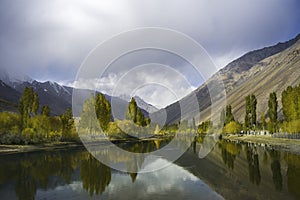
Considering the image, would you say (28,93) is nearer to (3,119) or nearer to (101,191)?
(3,119)

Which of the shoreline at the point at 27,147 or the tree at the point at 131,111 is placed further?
the tree at the point at 131,111

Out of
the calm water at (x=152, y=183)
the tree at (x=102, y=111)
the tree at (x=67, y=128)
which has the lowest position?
the calm water at (x=152, y=183)

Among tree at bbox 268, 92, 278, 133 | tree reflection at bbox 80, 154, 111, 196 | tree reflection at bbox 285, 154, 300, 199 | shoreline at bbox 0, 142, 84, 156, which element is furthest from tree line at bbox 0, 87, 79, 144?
tree at bbox 268, 92, 278, 133

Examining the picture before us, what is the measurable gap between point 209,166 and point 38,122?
4699 centimetres

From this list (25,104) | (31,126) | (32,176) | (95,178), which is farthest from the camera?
(31,126)

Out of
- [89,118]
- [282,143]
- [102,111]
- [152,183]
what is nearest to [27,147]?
[89,118]

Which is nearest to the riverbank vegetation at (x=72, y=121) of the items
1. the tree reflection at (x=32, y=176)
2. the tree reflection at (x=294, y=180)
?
the tree reflection at (x=32, y=176)

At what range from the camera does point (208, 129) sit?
565ft

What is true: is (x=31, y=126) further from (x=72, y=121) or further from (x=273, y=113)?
(x=273, y=113)

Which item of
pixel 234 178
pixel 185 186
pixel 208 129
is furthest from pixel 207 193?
pixel 208 129

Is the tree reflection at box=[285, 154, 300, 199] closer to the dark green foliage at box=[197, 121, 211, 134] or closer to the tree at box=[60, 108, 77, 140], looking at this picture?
the tree at box=[60, 108, 77, 140]

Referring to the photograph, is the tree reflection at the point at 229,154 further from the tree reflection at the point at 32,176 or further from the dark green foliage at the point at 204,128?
the dark green foliage at the point at 204,128

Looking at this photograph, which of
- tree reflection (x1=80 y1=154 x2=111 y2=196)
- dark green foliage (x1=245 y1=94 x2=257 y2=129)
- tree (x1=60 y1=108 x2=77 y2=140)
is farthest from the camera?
dark green foliage (x1=245 y1=94 x2=257 y2=129)

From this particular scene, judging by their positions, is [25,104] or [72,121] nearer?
[25,104]
